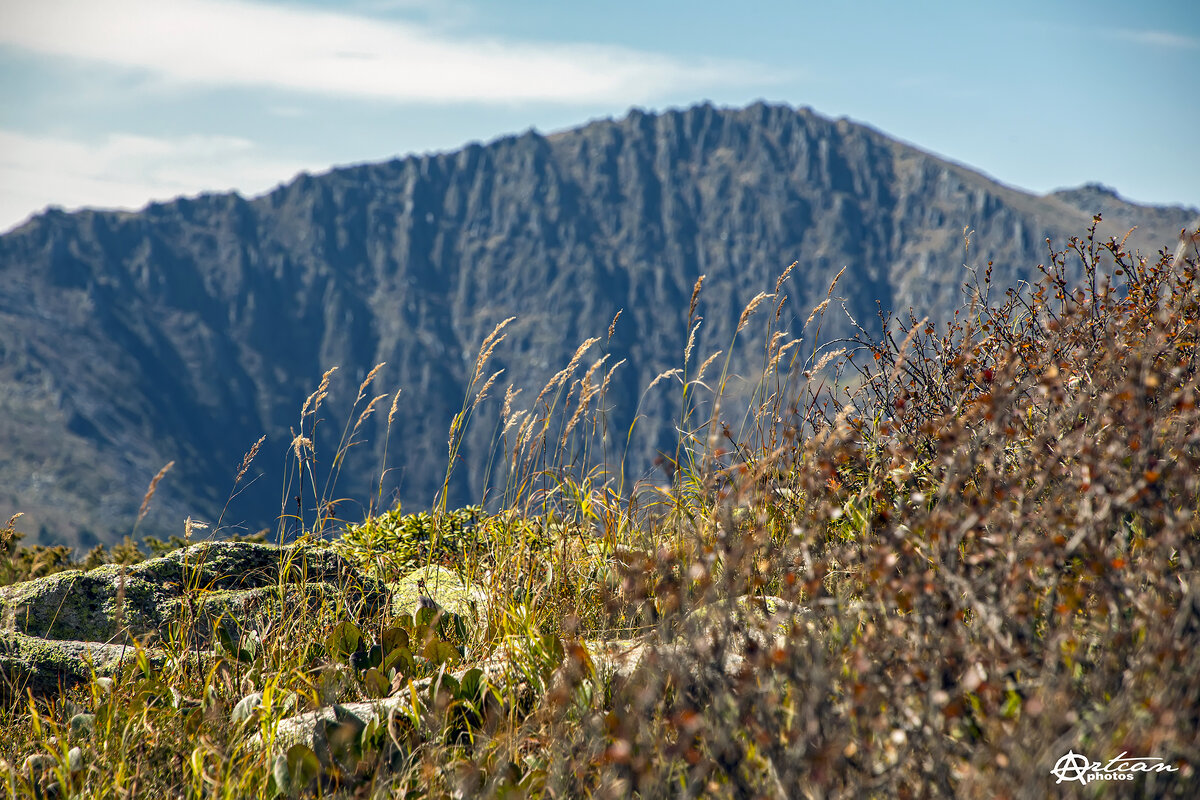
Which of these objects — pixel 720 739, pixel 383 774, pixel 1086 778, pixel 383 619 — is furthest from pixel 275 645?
pixel 1086 778

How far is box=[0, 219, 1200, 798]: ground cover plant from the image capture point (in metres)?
1.97

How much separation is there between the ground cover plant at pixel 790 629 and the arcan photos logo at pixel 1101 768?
3 centimetres

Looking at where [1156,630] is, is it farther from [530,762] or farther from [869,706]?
[530,762]

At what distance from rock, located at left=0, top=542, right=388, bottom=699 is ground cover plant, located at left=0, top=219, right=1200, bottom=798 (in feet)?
0.32

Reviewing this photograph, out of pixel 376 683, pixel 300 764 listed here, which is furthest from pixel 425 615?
pixel 300 764

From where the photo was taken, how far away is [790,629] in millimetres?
2557

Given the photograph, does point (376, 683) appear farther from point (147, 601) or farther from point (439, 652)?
point (147, 601)

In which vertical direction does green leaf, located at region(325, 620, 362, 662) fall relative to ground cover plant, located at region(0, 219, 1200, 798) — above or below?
below

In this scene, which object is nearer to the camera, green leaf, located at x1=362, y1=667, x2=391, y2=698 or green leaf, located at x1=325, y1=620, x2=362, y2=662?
green leaf, located at x1=362, y1=667, x2=391, y2=698

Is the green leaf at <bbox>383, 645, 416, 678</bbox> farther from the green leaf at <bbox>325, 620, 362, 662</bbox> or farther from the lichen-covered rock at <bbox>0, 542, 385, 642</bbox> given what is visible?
the lichen-covered rock at <bbox>0, 542, 385, 642</bbox>

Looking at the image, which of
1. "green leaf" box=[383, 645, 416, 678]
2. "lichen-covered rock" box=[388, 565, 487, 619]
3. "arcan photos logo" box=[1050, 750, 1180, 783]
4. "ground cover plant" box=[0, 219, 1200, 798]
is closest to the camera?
"arcan photos logo" box=[1050, 750, 1180, 783]

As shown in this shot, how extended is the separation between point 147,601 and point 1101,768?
14.2 ft

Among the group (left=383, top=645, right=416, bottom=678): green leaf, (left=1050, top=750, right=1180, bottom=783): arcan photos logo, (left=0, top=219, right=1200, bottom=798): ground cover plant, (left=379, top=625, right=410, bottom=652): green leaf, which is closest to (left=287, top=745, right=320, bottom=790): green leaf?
(left=0, top=219, right=1200, bottom=798): ground cover plant

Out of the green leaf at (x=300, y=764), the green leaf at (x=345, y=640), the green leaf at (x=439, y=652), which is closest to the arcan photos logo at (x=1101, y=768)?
the green leaf at (x=300, y=764)
